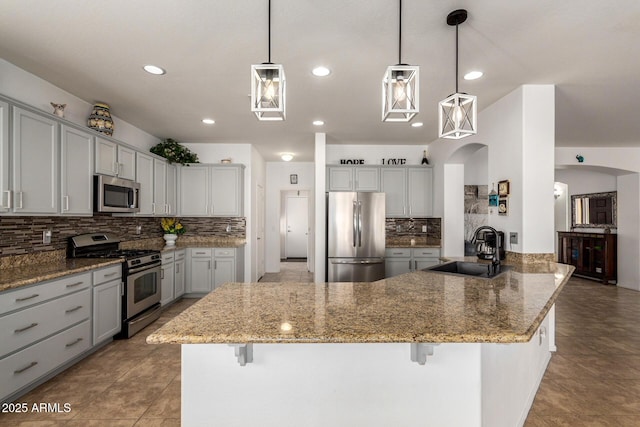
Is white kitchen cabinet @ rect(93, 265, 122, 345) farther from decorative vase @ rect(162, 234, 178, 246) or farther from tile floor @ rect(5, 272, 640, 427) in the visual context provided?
A: decorative vase @ rect(162, 234, 178, 246)

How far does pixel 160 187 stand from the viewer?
4570 mm

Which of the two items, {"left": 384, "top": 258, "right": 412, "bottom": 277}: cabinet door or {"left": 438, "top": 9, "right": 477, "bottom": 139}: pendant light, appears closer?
{"left": 438, "top": 9, "right": 477, "bottom": 139}: pendant light

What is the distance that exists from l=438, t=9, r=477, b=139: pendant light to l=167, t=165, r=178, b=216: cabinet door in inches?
170

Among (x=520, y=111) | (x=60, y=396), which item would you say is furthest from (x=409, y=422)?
(x=520, y=111)

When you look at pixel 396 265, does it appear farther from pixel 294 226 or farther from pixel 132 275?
pixel 294 226

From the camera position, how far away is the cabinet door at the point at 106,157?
3.21 m

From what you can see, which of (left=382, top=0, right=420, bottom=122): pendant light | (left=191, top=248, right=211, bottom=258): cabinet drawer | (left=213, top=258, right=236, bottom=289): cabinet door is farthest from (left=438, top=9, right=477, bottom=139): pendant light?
(left=191, top=248, right=211, bottom=258): cabinet drawer

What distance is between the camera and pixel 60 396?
7.39 feet

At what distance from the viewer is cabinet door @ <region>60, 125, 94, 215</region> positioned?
9.12ft

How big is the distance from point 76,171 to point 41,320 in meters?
1.38

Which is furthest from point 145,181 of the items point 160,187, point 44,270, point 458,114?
point 458,114

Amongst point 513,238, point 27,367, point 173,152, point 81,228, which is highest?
point 173,152

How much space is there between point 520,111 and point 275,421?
3303 mm

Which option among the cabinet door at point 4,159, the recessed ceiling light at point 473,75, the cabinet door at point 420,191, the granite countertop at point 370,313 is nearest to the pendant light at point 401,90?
the granite countertop at point 370,313
